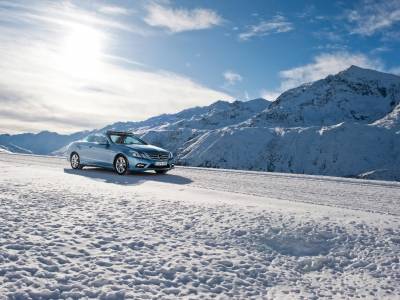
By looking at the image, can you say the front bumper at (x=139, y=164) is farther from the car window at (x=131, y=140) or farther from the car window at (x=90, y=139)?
the car window at (x=90, y=139)

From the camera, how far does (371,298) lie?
4.79m

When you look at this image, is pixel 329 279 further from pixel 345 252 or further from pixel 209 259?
pixel 209 259

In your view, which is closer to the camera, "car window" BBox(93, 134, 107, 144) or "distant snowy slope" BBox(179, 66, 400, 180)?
"car window" BBox(93, 134, 107, 144)

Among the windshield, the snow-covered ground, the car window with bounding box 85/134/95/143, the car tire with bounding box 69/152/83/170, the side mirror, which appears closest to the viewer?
the snow-covered ground

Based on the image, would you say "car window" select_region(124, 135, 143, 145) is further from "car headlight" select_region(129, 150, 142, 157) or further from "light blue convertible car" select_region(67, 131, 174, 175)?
"car headlight" select_region(129, 150, 142, 157)

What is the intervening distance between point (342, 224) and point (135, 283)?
4.07 metres

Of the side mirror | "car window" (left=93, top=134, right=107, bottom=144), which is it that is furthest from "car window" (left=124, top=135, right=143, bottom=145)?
"car window" (left=93, top=134, right=107, bottom=144)

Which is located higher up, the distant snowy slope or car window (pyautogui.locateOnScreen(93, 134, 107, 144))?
the distant snowy slope

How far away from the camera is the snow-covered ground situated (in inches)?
187

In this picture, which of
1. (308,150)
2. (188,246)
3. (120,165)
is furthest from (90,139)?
(308,150)

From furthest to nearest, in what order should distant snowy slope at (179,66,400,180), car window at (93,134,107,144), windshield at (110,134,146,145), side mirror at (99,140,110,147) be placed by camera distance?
distant snowy slope at (179,66,400,180) < car window at (93,134,107,144) < windshield at (110,134,146,145) < side mirror at (99,140,110,147)

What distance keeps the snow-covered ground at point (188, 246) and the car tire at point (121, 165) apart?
5.19m

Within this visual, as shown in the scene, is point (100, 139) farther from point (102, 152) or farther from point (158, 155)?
point (158, 155)

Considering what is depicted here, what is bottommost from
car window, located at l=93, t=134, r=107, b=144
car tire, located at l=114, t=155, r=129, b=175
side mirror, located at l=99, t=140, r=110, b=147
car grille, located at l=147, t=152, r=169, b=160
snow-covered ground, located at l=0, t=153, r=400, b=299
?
snow-covered ground, located at l=0, t=153, r=400, b=299
